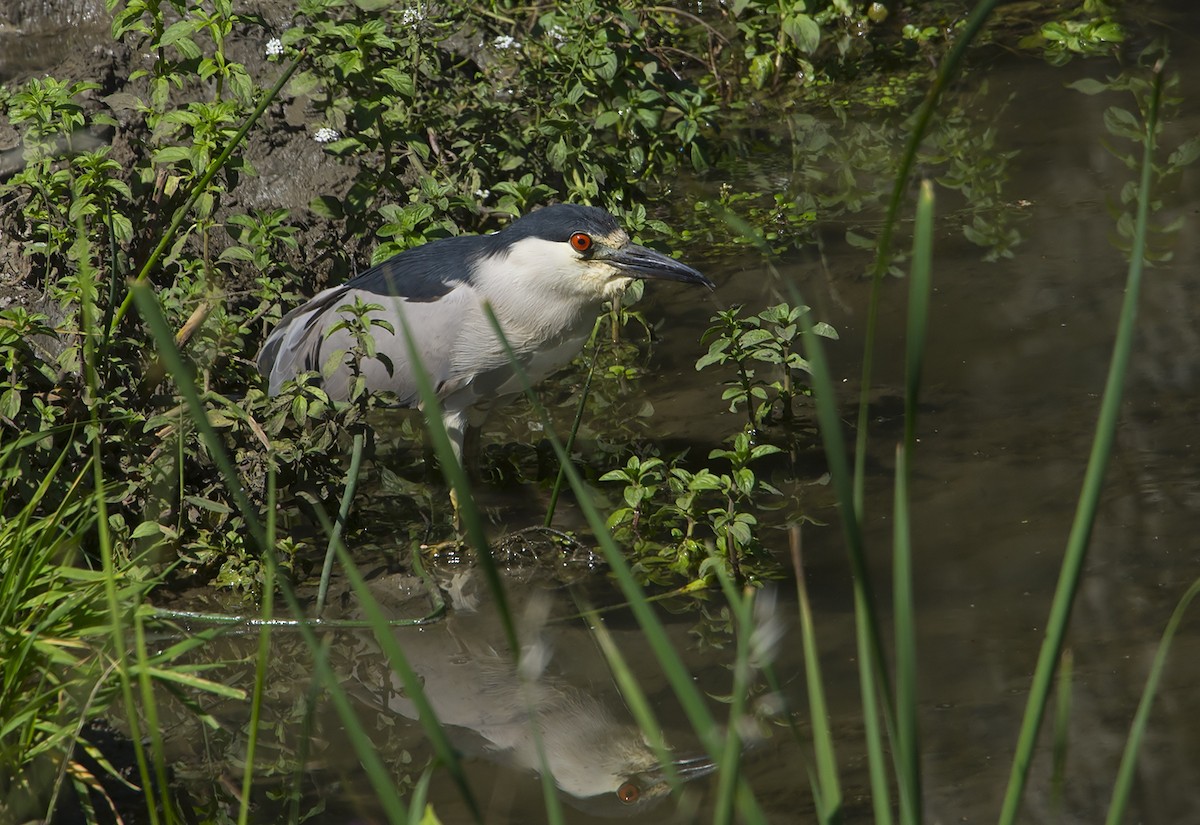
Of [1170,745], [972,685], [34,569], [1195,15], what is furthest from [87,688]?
[1195,15]

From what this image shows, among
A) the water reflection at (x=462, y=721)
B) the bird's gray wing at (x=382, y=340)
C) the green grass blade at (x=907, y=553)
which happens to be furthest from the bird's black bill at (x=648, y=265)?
the green grass blade at (x=907, y=553)

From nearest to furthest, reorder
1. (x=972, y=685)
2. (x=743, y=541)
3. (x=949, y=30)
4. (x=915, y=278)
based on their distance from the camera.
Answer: (x=915, y=278) < (x=972, y=685) < (x=743, y=541) < (x=949, y=30)

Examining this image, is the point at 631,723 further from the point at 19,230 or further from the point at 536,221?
the point at 19,230

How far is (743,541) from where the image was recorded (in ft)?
10.9

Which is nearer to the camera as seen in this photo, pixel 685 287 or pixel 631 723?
pixel 631 723

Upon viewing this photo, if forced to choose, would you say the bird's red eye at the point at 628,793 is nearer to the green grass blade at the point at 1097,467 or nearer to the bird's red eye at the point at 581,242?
the green grass blade at the point at 1097,467

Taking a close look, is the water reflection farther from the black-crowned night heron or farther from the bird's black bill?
the bird's black bill

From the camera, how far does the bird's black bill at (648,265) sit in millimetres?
3891

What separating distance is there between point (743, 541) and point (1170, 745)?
1.10m

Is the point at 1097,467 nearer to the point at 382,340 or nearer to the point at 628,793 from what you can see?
the point at 628,793

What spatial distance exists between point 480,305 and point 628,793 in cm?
172

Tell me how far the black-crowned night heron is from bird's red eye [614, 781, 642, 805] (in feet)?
4.94

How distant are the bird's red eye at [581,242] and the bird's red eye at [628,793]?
67.4 inches

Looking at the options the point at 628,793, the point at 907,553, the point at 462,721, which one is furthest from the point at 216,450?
the point at 462,721
